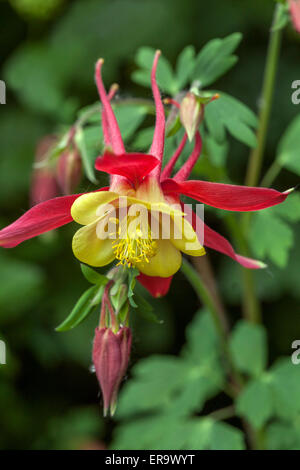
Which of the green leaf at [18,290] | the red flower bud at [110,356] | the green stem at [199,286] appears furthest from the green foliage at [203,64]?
the green leaf at [18,290]

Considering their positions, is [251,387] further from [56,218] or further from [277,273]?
[56,218]

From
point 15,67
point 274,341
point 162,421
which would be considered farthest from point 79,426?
point 15,67

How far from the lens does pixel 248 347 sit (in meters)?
1.81

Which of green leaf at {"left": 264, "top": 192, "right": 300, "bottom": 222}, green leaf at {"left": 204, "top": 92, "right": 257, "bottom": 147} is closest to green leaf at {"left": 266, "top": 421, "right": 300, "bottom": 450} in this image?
green leaf at {"left": 264, "top": 192, "right": 300, "bottom": 222}

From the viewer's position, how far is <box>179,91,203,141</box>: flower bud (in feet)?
3.75

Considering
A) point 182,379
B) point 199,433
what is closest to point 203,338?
point 182,379

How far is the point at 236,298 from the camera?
90.5 inches

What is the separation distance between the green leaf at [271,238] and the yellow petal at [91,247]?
56 cm

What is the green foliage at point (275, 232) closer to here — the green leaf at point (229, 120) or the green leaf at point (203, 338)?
the green leaf at point (229, 120)

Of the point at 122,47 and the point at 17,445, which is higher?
the point at 122,47

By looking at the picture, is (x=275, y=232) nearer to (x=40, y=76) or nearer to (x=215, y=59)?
(x=215, y=59)

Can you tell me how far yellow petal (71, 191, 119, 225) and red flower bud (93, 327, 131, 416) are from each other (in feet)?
0.69

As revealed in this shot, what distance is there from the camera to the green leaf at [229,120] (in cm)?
139
